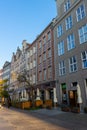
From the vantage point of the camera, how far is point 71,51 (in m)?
24.7

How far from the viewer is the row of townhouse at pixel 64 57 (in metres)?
22.6

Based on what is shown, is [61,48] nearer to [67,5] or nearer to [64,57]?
[64,57]

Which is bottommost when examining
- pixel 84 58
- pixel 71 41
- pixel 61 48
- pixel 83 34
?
pixel 84 58

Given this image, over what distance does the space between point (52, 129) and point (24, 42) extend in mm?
40388

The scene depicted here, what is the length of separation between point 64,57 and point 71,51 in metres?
2.09

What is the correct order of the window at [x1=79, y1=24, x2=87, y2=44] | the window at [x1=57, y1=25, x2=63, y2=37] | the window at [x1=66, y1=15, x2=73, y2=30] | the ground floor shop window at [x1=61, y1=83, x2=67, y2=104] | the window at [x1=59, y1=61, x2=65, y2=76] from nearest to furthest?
the window at [x1=79, y1=24, x2=87, y2=44] → the ground floor shop window at [x1=61, y1=83, x2=67, y2=104] → the window at [x1=66, y1=15, x2=73, y2=30] → the window at [x1=59, y1=61, x2=65, y2=76] → the window at [x1=57, y1=25, x2=63, y2=37]

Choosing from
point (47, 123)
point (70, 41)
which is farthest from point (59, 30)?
point (47, 123)

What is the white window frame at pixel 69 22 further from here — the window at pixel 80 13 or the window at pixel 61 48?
the window at pixel 61 48

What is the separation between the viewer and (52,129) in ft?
32.4

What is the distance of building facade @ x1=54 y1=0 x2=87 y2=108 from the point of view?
2228 cm

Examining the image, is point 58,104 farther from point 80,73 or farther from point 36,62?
point 36,62

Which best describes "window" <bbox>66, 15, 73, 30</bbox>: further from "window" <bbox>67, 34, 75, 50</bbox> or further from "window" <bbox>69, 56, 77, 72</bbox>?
"window" <bbox>69, 56, 77, 72</bbox>

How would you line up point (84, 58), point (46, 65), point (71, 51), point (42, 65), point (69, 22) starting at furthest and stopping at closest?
point (42, 65) < point (46, 65) < point (69, 22) < point (71, 51) < point (84, 58)

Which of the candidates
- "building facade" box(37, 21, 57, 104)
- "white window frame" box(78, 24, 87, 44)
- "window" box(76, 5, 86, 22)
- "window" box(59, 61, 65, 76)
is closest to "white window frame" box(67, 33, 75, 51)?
"white window frame" box(78, 24, 87, 44)
